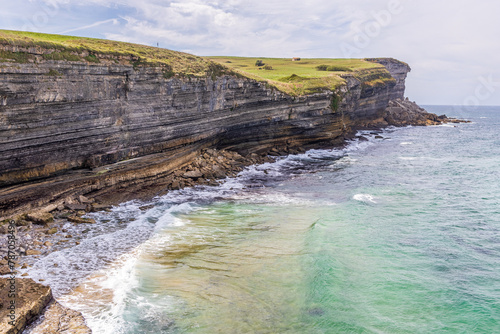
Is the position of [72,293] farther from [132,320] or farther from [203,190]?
[203,190]

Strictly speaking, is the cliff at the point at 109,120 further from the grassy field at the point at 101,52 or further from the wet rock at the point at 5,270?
the wet rock at the point at 5,270

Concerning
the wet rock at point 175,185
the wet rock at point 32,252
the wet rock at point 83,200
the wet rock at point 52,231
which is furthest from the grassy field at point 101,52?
the wet rock at point 32,252

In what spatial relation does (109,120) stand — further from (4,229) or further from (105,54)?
(4,229)

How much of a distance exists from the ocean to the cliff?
321 cm

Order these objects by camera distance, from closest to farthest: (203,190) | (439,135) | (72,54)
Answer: (72,54), (203,190), (439,135)

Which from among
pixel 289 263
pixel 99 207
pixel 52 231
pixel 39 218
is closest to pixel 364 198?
pixel 289 263

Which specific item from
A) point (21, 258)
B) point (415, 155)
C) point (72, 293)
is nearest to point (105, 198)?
point (21, 258)

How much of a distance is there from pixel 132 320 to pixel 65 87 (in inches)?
588

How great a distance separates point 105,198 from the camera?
23469mm

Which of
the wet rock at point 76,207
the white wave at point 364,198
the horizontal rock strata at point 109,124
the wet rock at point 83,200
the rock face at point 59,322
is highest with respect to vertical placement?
the horizontal rock strata at point 109,124

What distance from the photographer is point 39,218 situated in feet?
61.2

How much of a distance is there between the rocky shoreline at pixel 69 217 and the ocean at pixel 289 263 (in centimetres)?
60

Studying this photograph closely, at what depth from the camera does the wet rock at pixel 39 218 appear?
18.6m

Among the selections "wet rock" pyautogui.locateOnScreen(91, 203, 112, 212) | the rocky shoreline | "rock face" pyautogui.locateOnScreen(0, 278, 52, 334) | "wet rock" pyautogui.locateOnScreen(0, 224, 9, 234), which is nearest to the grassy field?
the rocky shoreline
